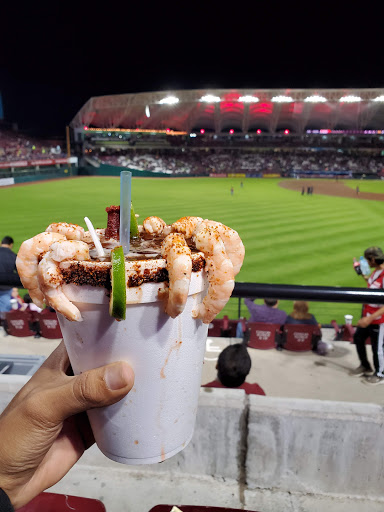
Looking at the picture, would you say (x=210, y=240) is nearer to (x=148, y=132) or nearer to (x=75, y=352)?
(x=75, y=352)

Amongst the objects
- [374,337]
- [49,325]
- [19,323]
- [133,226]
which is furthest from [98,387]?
[19,323]

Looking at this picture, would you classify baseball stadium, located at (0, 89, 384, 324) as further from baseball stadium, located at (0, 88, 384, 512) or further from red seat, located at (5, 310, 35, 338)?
red seat, located at (5, 310, 35, 338)

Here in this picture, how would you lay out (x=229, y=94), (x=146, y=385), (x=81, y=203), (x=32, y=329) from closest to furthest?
(x=146, y=385) → (x=32, y=329) → (x=81, y=203) → (x=229, y=94)

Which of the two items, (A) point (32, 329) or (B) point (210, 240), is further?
(A) point (32, 329)

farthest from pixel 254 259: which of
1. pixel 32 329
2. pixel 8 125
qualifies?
pixel 8 125

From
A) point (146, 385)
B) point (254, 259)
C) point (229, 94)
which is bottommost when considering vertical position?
point (254, 259)

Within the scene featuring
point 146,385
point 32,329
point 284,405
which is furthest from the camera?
point 32,329

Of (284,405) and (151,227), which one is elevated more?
(151,227)
